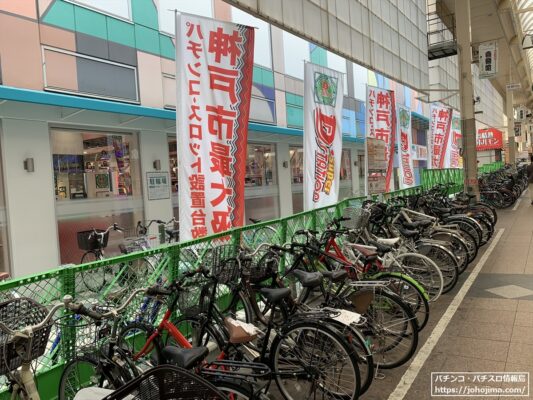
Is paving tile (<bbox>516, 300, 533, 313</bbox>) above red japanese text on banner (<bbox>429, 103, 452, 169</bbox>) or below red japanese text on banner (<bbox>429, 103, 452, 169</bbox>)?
below

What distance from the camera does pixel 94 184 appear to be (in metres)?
9.39

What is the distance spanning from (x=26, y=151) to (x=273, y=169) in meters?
8.55

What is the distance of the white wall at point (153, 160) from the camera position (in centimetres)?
1024

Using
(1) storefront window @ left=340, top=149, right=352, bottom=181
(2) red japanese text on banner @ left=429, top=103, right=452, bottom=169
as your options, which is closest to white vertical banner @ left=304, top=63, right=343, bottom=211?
(2) red japanese text on banner @ left=429, top=103, right=452, bottom=169

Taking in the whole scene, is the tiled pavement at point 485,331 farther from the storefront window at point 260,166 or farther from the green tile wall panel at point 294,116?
the green tile wall panel at point 294,116

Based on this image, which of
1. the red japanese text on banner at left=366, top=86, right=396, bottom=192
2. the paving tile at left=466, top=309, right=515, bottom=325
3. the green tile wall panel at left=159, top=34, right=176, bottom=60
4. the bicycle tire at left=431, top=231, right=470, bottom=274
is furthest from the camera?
the green tile wall panel at left=159, top=34, right=176, bottom=60

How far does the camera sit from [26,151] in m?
7.90

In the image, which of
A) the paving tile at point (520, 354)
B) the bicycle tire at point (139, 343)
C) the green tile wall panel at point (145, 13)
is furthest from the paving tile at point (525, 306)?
the green tile wall panel at point (145, 13)

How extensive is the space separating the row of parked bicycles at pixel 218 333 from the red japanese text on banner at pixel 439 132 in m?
13.0

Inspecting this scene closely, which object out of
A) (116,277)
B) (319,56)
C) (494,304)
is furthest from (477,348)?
(319,56)

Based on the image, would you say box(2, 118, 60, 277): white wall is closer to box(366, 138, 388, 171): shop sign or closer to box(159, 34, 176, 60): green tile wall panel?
box(159, 34, 176, 60): green tile wall panel

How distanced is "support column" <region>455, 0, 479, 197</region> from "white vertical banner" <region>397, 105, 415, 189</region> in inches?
86.1

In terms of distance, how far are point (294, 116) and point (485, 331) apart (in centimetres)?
1237

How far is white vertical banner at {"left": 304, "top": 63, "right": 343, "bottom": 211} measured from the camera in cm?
809
